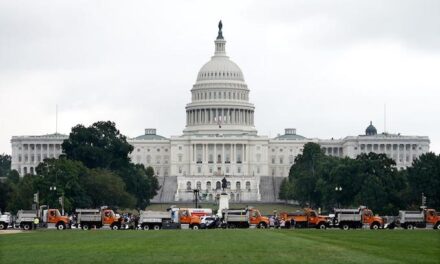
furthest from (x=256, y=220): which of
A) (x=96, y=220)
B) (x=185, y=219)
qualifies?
(x=96, y=220)

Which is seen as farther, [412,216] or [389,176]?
[389,176]

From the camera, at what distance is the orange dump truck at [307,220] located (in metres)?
104

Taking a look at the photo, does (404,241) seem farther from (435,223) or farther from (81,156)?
(81,156)

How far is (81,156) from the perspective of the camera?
183 m

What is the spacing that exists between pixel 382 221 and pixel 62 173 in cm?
5250

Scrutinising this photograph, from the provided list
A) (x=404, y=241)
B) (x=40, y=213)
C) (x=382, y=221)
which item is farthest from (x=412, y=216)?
(x=404, y=241)

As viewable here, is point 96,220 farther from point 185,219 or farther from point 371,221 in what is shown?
point 371,221

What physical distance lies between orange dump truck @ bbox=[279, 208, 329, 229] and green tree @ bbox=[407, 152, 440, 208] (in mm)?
35316

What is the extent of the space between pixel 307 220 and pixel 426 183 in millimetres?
42145

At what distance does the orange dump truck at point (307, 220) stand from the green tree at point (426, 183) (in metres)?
35.3

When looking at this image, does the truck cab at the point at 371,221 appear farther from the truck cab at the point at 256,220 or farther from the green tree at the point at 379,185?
the green tree at the point at 379,185

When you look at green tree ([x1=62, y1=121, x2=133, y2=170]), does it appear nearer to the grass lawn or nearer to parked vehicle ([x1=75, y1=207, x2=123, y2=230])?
parked vehicle ([x1=75, y1=207, x2=123, y2=230])

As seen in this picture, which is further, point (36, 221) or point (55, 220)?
point (55, 220)

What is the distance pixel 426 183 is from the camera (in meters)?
145
